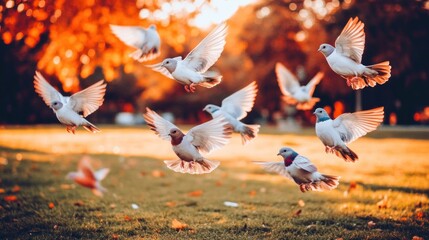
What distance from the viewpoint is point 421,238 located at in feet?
13.0

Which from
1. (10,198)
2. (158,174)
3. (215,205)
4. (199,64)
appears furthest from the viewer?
(158,174)

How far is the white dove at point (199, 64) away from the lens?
3346mm

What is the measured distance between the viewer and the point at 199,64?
356cm

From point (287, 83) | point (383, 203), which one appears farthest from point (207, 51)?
point (383, 203)

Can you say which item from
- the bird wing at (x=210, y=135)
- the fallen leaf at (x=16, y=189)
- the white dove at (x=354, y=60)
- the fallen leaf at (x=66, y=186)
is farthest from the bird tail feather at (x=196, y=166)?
the fallen leaf at (x=16, y=189)

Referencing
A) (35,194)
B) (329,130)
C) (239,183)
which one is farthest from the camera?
(239,183)

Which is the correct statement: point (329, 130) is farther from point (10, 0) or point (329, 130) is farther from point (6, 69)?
point (6, 69)

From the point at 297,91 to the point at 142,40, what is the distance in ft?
6.18

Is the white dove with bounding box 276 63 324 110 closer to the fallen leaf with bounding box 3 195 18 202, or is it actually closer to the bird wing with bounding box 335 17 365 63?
the bird wing with bounding box 335 17 365 63

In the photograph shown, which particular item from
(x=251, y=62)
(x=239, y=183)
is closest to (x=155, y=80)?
(x=251, y=62)

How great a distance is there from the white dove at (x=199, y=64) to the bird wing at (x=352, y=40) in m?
0.96

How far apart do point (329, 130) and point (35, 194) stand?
4939mm

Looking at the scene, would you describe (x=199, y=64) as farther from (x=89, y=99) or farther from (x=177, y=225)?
(x=177, y=225)

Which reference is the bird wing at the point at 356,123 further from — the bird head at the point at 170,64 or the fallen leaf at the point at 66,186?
the fallen leaf at the point at 66,186
